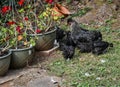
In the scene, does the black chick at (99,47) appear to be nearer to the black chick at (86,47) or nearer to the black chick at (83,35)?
the black chick at (86,47)

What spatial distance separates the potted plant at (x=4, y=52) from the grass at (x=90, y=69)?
2.43 ft

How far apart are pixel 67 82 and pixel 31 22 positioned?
1896 mm

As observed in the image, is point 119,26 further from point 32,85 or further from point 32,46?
point 32,85

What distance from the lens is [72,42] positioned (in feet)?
18.6

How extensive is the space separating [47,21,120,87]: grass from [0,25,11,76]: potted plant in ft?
2.43

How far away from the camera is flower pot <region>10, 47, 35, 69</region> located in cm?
Answer: 472

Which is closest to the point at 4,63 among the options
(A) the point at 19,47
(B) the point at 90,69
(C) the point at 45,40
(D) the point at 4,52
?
(D) the point at 4,52

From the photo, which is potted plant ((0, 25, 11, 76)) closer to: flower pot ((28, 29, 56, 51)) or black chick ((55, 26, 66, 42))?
flower pot ((28, 29, 56, 51))

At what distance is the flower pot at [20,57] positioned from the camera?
15.5 feet

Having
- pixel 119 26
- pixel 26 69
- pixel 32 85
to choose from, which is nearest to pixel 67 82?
pixel 32 85

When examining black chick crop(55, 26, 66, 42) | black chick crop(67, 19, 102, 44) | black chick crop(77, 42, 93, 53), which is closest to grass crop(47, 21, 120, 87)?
black chick crop(77, 42, 93, 53)

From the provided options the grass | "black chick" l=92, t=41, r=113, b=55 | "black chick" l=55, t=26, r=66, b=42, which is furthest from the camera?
"black chick" l=55, t=26, r=66, b=42

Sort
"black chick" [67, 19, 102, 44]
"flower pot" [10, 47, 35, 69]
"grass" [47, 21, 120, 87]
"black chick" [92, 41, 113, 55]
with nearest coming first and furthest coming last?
"grass" [47, 21, 120, 87] → "flower pot" [10, 47, 35, 69] → "black chick" [92, 41, 113, 55] → "black chick" [67, 19, 102, 44]

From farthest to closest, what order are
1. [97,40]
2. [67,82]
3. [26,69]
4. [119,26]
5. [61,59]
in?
[119,26] < [97,40] < [61,59] < [26,69] < [67,82]
